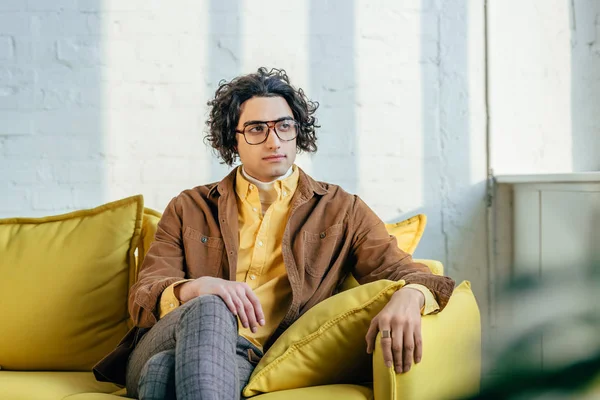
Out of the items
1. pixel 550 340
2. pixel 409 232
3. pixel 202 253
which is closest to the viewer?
pixel 550 340

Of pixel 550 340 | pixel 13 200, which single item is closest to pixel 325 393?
pixel 550 340

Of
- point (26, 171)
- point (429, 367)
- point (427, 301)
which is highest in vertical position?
point (26, 171)

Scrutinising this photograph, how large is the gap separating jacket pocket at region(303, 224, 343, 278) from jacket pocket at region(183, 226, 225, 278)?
0.74 ft

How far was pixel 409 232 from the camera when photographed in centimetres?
215

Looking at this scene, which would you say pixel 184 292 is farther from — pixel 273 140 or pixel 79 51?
pixel 79 51

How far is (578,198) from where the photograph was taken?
2193 millimetres

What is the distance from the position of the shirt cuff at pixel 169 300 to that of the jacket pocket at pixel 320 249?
1.12ft

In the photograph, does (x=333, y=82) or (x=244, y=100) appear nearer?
(x=244, y=100)

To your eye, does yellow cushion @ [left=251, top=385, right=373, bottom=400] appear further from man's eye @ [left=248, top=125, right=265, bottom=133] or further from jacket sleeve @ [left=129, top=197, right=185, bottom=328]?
man's eye @ [left=248, top=125, right=265, bottom=133]

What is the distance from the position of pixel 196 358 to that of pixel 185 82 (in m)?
1.47

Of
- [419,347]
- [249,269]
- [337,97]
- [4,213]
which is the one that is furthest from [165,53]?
[419,347]

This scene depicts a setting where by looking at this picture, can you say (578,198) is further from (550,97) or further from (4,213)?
(4,213)

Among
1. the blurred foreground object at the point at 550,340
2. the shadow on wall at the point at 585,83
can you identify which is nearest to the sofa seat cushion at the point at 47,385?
the blurred foreground object at the point at 550,340

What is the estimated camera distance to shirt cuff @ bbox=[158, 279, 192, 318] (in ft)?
5.56
